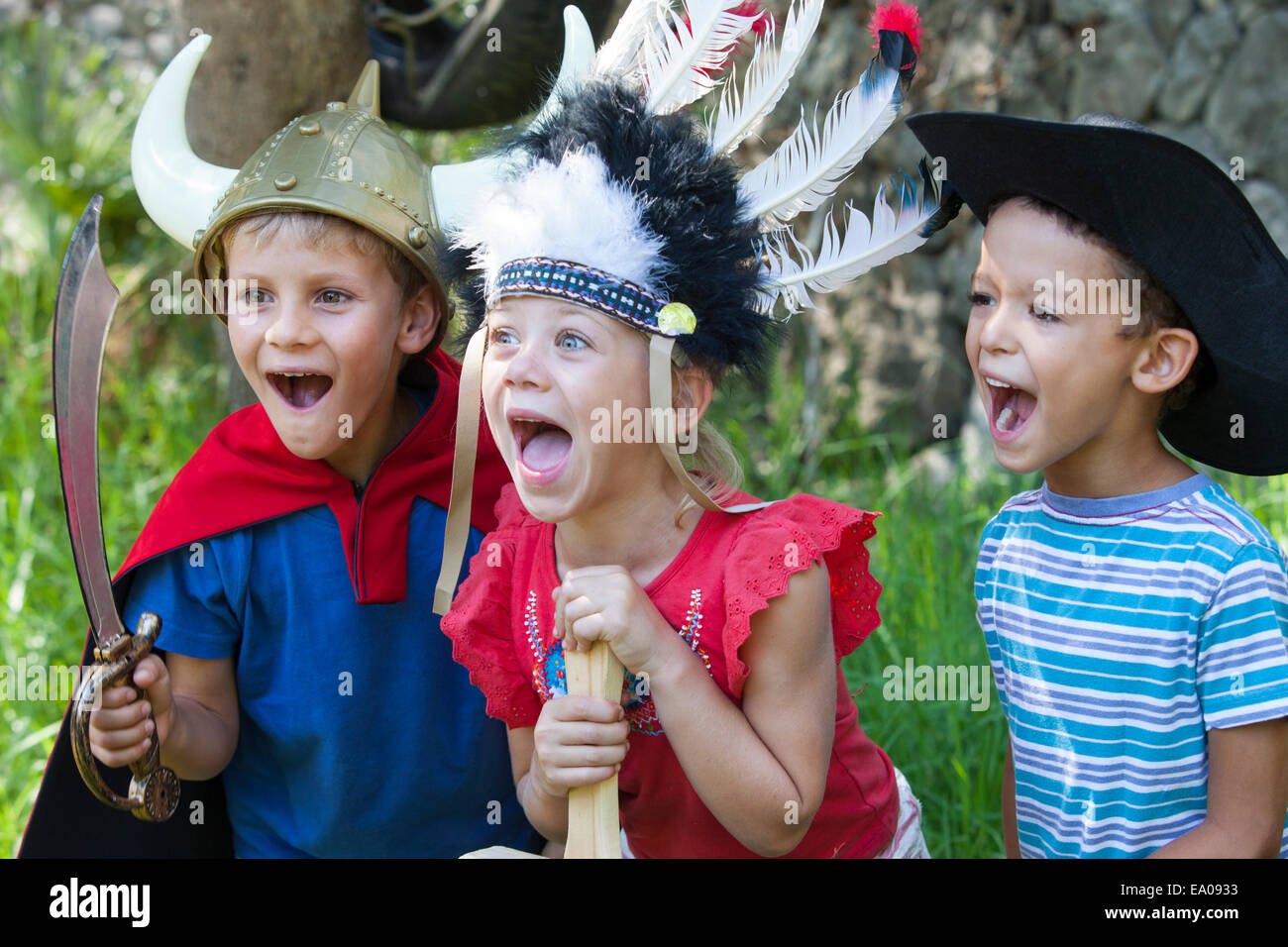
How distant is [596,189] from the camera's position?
168 cm

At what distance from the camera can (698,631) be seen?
1.77 meters

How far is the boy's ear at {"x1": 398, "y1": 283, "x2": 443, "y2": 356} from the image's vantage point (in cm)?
213

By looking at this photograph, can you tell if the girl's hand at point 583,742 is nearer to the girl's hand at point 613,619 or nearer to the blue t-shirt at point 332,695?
the girl's hand at point 613,619

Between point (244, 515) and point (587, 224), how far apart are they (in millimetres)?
871

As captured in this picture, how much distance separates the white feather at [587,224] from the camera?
1.68m

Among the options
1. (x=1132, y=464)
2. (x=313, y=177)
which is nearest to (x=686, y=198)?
(x=313, y=177)

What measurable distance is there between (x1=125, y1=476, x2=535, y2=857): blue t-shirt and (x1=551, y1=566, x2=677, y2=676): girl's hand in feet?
1.97

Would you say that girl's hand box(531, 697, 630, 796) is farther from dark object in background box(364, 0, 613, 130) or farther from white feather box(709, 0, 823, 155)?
dark object in background box(364, 0, 613, 130)

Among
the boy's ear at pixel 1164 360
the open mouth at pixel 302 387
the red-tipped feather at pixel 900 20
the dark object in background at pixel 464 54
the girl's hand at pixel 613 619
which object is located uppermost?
the dark object in background at pixel 464 54

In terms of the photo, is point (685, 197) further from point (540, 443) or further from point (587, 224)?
point (540, 443)

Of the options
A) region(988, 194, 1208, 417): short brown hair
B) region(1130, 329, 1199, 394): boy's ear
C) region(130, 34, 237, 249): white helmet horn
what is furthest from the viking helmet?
→ region(1130, 329, 1199, 394): boy's ear

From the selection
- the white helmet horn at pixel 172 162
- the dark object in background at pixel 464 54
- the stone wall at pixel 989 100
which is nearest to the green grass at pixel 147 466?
the stone wall at pixel 989 100

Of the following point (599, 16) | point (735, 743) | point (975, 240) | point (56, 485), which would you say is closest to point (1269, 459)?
point (735, 743)

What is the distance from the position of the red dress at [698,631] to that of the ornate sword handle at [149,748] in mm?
470
